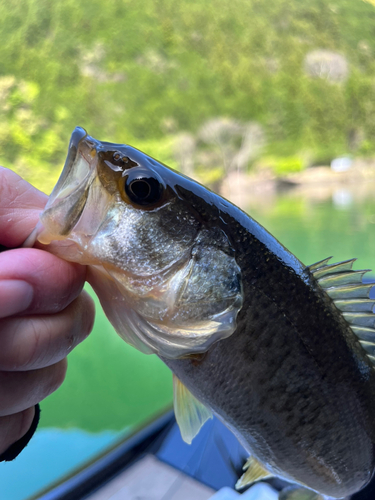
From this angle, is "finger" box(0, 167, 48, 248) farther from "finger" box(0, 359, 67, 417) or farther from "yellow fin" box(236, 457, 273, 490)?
"yellow fin" box(236, 457, 273, 490)

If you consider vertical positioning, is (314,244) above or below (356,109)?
below

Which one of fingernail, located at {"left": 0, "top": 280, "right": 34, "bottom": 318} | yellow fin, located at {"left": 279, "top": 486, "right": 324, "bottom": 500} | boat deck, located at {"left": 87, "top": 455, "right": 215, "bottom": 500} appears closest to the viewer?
fingernail, located at {"left": 0, "top": 280, "right": 34, "bottom": 318}

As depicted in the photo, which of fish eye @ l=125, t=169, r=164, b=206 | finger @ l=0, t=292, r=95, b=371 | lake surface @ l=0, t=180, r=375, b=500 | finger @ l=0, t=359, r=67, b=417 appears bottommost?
lake surface @ l=0, t=180, r=375, b=500

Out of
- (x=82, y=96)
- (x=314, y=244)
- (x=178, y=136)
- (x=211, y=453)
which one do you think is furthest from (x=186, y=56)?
(x=211, y=453)

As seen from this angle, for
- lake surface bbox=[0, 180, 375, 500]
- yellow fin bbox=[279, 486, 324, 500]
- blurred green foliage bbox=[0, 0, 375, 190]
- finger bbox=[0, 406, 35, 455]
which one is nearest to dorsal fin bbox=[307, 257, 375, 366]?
yellow fin bbox=[279, 486, 324, 500]

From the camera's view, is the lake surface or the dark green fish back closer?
the dark green fish back

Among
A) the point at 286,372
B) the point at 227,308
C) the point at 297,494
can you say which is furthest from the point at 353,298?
the point at 297,494

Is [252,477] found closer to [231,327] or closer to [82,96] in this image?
[231,327]
